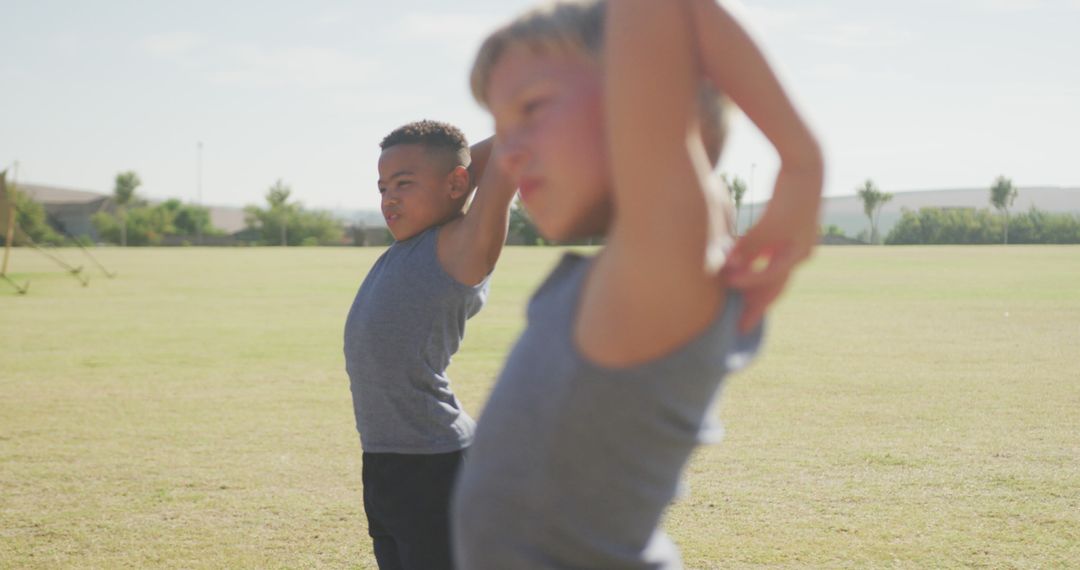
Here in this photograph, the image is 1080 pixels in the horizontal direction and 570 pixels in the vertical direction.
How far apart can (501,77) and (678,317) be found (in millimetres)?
351

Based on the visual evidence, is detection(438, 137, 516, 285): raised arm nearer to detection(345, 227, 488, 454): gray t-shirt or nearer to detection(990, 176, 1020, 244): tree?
detection(345, 227, 488, 454): gray t-shirt

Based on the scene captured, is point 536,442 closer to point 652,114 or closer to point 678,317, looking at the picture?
point 678,317

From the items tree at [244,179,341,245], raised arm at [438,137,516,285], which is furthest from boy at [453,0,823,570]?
tree at [244,179,341,245]

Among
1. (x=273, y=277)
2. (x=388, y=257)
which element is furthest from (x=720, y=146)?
(x=273, y=277)

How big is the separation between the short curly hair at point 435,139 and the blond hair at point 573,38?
5.87 feet

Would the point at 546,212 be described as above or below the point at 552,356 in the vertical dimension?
above

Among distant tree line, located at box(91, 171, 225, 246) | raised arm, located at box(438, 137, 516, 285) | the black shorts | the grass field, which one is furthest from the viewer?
distant tree line, located at box(91, 171, 225, 246)

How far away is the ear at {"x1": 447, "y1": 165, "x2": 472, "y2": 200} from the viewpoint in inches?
120

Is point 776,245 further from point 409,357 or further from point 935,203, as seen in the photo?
point 935,203

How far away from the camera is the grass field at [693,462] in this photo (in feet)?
16.6

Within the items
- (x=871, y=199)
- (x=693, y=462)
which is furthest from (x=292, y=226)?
(x=693, y=462)

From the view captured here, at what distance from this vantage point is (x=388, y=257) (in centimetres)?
306

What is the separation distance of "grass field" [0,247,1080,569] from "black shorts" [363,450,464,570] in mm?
2149

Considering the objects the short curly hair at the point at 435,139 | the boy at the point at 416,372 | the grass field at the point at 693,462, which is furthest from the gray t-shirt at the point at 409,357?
the grass field at the point at 693,462
